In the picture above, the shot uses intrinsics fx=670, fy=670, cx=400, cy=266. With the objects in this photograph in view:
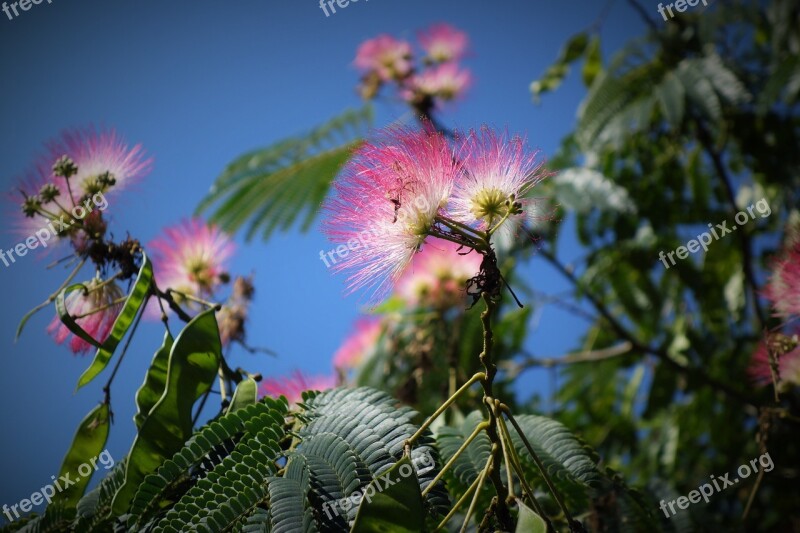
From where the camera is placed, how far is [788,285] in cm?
174

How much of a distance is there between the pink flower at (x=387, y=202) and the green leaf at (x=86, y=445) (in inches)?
27.1

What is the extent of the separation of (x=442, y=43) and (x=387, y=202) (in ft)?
8.52

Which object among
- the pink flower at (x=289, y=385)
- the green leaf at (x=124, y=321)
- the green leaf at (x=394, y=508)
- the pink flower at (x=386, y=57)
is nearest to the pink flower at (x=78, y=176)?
the green leaf at (x=124, y=321)

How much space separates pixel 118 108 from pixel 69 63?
32 cm

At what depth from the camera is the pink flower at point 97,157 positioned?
162 cm

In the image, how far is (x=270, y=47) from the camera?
3.87 metres

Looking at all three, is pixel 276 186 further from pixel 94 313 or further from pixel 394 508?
pixel 394 508

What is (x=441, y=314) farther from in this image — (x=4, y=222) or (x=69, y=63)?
(x=69, y=63)

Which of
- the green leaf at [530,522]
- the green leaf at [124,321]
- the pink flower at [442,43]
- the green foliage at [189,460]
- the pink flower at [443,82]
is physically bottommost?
the green leaf at [530,522]

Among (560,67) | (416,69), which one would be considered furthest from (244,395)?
(560,67)

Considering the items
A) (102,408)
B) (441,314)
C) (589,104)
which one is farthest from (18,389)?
(589,104)

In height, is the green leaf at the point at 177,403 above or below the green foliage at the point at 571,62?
below

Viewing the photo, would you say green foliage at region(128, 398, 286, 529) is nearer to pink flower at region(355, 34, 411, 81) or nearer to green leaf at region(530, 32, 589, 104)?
pink flower at region(355, 34, 411, 81)

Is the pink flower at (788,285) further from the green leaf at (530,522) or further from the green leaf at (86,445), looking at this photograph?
the green leaf at (86,445)
